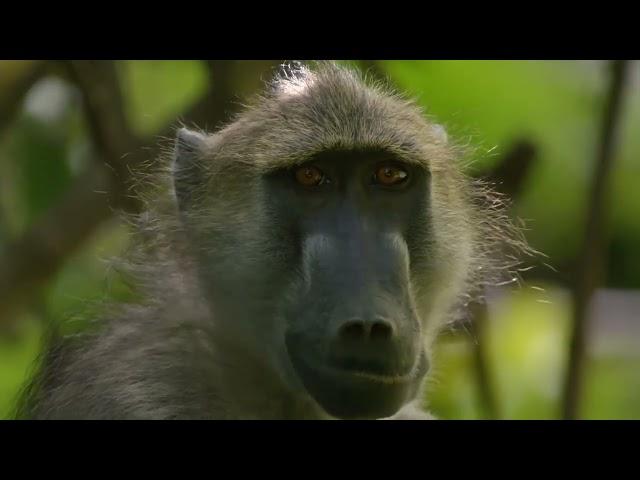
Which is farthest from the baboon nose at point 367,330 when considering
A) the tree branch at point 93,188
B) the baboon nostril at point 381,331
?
the tree branch at point 93,188

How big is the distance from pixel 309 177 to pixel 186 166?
2.67 feet

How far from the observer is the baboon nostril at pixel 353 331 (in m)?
4.33

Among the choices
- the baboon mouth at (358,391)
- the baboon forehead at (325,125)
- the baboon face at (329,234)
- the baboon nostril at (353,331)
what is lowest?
the baboon mouth at (358,391)

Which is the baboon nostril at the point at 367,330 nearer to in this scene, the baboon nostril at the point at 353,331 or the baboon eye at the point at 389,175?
the baboon nostril at the point at 353,331

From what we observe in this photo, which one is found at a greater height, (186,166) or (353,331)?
(186,166)

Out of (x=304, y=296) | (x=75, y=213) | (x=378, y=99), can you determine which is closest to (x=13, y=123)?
(x=75, y=213)

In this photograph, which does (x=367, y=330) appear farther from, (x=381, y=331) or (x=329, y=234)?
(x=329, y=234)

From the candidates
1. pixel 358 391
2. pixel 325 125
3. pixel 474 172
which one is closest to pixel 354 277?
pixel 358 391

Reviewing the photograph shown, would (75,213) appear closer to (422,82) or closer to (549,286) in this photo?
(422,82)

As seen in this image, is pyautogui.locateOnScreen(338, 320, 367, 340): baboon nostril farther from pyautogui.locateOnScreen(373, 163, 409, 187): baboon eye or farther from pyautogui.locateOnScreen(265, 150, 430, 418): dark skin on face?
pyautogui.locateOnScreen(373, 163, 409, 187): baboon eye

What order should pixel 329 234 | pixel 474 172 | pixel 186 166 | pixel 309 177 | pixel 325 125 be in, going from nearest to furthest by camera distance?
pixel 329 234 → pixel 309 177 → pixel 325 125 → pixel 186 166 → pixel 474 172

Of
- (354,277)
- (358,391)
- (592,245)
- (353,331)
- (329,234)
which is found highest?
(592,245)

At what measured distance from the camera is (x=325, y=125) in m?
5.28

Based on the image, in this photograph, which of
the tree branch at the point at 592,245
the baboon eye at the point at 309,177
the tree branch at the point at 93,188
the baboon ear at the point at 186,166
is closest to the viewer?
the baboon eye at the point at 309,177
